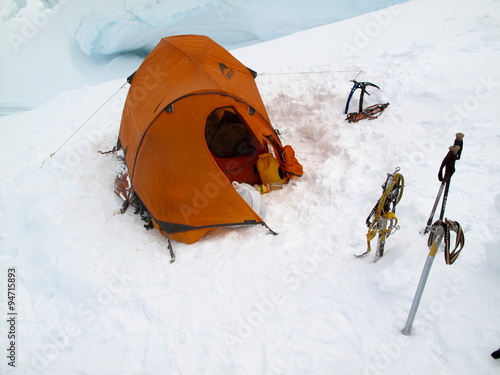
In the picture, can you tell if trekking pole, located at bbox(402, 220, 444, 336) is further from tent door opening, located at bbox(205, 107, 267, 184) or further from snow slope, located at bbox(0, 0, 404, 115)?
snow slope, located at bbox(0, 0, 404, 115)

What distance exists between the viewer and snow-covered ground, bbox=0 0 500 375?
2223 mm

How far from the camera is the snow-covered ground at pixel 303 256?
222 centimetres

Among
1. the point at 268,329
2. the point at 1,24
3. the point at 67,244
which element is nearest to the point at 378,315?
the point at 268,329

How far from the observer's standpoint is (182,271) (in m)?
3.20

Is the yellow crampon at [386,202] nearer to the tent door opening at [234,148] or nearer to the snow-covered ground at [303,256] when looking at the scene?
the snow-covered ground at [303,256]

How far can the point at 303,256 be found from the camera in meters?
3.03

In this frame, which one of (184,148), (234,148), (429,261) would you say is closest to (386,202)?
(429,261)

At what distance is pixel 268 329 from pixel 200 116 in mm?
2357

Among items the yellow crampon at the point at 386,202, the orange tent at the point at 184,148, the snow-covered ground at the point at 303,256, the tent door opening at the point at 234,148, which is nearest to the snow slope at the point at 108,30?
the snow-covered ground at the point at 303,256

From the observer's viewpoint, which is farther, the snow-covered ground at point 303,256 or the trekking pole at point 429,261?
the snow-covered ground at point 303,256

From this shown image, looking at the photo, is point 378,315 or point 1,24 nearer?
point 378,315

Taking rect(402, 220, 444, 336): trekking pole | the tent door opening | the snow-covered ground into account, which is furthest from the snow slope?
rect(402, 220, 444, 336): trekking pole

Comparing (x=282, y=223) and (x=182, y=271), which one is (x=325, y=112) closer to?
(x=282, y=223)

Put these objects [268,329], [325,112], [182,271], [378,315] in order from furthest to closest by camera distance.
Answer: [325,112], [182,271], [268,329], [378,315]
